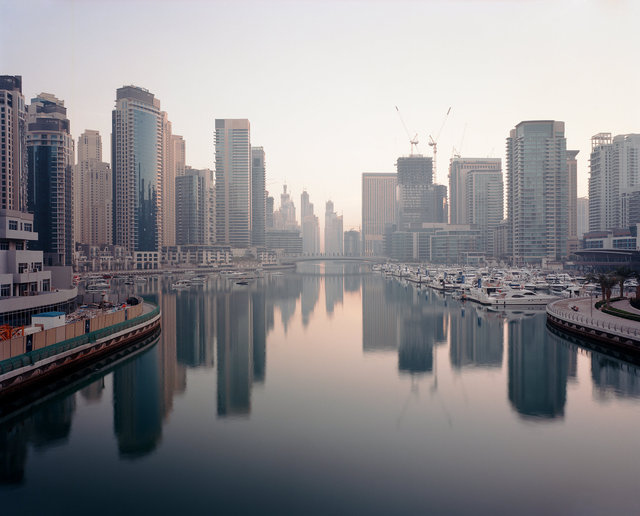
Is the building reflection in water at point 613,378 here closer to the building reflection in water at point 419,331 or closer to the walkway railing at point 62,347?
the building reflection in water at point 419,331

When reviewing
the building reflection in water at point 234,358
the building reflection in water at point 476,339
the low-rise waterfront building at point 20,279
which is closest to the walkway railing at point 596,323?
the building reflection in water at point 476,339

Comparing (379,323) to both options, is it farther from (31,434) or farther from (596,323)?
(31,434)

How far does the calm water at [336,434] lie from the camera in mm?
17594

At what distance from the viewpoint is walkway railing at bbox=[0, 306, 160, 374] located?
28312mm

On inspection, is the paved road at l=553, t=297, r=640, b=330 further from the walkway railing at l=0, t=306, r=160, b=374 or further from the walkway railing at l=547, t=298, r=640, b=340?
the walkway railing at l=0, t=306, r=160, b=374

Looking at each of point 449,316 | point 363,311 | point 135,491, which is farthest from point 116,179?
point 135,491

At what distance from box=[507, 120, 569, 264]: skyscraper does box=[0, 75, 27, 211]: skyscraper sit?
183753 millimetres

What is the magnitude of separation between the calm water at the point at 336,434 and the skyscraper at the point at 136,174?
512ft

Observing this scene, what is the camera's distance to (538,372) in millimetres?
36188

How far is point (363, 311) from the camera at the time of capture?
77.2 metres

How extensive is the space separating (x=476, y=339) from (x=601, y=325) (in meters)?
12.0

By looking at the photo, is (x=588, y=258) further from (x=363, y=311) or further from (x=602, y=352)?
(x=602, y=352)

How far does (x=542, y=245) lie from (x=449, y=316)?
146 metres

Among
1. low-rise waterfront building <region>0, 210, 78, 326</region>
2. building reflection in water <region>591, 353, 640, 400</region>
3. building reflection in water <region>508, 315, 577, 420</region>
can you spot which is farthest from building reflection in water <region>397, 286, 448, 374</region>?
low-rise waterfront building <region>0, 210, 78, 326</region>
